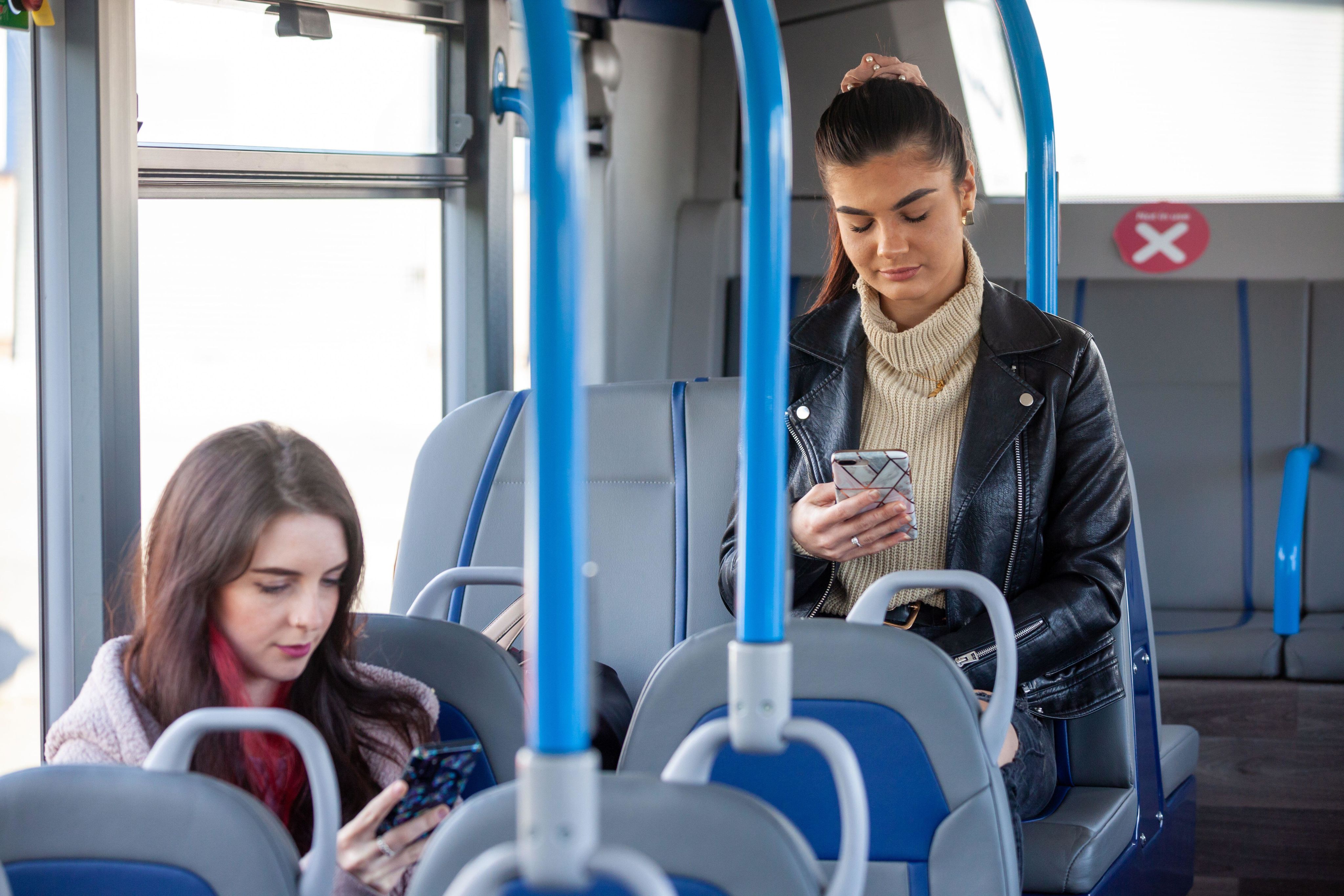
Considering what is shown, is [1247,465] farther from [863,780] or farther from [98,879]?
[98,879]

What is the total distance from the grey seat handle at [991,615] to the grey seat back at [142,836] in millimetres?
568

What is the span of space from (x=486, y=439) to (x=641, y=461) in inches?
11.6

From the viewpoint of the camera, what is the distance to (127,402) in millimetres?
2172

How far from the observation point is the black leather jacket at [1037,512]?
169 cm

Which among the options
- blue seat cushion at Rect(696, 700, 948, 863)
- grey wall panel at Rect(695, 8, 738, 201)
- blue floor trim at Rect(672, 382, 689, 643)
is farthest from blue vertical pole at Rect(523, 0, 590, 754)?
grey wall panel at Rect(695, 8, 738, 201)

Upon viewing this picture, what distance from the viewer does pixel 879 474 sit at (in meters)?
1.52

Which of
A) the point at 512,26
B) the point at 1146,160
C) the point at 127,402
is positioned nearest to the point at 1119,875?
the point at 127,402

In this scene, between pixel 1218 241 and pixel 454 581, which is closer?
pixel 454 581

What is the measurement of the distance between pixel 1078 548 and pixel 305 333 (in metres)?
1.65

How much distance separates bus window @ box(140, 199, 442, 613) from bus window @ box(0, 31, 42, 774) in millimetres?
170

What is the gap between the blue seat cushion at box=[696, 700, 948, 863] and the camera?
1165 mm

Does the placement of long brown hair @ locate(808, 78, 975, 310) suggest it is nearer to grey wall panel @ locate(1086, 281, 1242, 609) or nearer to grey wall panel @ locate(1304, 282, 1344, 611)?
grey wall panel @ locate(1086, 281, 1242, 609)

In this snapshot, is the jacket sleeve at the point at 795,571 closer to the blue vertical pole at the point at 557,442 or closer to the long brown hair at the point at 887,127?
the long brown hair at the point at 887,127

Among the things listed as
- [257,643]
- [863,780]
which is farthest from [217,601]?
[863,780]
